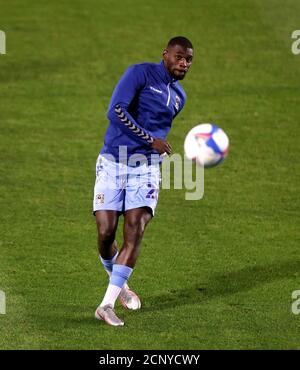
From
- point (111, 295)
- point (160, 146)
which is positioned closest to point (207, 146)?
point (160, 146)

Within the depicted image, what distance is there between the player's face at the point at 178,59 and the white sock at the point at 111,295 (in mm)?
2223

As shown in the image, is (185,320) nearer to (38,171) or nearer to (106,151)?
(106,151)

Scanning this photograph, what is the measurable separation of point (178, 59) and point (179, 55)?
42mm

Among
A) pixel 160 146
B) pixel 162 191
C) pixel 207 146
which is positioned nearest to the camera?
pixel 160 146

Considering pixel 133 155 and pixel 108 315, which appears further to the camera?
pixel 133 155

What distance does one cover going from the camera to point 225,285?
40.2 feet

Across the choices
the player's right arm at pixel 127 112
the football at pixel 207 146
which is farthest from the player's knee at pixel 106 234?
the football at pixel 207 146

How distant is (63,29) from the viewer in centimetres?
2302

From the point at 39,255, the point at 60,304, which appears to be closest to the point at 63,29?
the point at 39,255

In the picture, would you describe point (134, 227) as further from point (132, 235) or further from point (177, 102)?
point (177, 102)

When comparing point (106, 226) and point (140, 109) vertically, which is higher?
point (140, 109)

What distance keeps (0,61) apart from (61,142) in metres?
4.07

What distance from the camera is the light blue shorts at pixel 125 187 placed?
36.9 ft

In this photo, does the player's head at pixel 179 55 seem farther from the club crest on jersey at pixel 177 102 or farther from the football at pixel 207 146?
the football at pixel 207 146
